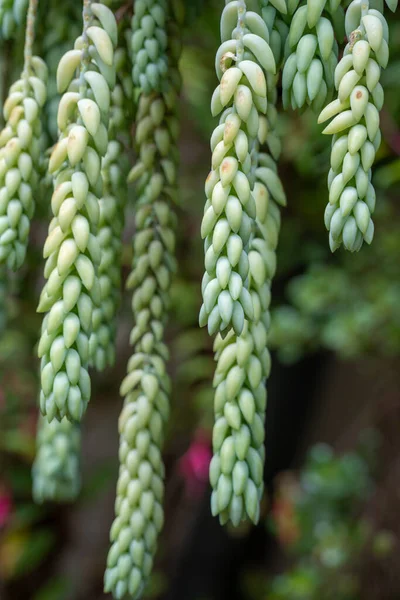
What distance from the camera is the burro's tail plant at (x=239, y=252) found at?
52 centimetres

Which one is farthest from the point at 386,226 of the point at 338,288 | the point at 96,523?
the point at 96,523

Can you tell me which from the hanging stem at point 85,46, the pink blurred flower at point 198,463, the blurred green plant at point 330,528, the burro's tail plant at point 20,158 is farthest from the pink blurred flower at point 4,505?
the hanging stem at point 85,46

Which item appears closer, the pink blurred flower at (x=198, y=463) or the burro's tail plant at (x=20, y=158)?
the burro's tail plant at (x=20, y=158)

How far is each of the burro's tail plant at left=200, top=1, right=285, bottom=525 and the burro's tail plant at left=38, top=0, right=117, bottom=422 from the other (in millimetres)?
91

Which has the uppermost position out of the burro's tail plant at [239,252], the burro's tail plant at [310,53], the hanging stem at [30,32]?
the hanging stem at [30,32]

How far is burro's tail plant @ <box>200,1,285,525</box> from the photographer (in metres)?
0.52

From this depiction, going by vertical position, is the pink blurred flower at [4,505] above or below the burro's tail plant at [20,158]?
below

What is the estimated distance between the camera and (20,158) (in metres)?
0.67

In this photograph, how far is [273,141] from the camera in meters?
0.64

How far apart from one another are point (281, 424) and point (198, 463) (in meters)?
0.43

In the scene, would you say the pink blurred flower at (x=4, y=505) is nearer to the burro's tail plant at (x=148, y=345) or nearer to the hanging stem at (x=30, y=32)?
the burro's tail plant at (x=148, y=345)

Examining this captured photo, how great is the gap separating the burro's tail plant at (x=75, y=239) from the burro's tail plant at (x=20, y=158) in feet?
0.28

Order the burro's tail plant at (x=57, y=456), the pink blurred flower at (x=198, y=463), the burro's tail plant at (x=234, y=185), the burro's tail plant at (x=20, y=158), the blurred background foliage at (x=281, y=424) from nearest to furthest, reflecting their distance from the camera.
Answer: the burro's tail plant at (x=234, y=185), the burro's tail plant at (x=20, y=158), the burro's tail plant at (x=57, y=456), the blurred background foliage at (x=281, y=424), the pink blurred flower at (x=198, y=463)

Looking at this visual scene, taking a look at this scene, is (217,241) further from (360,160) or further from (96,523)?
(96,523)
